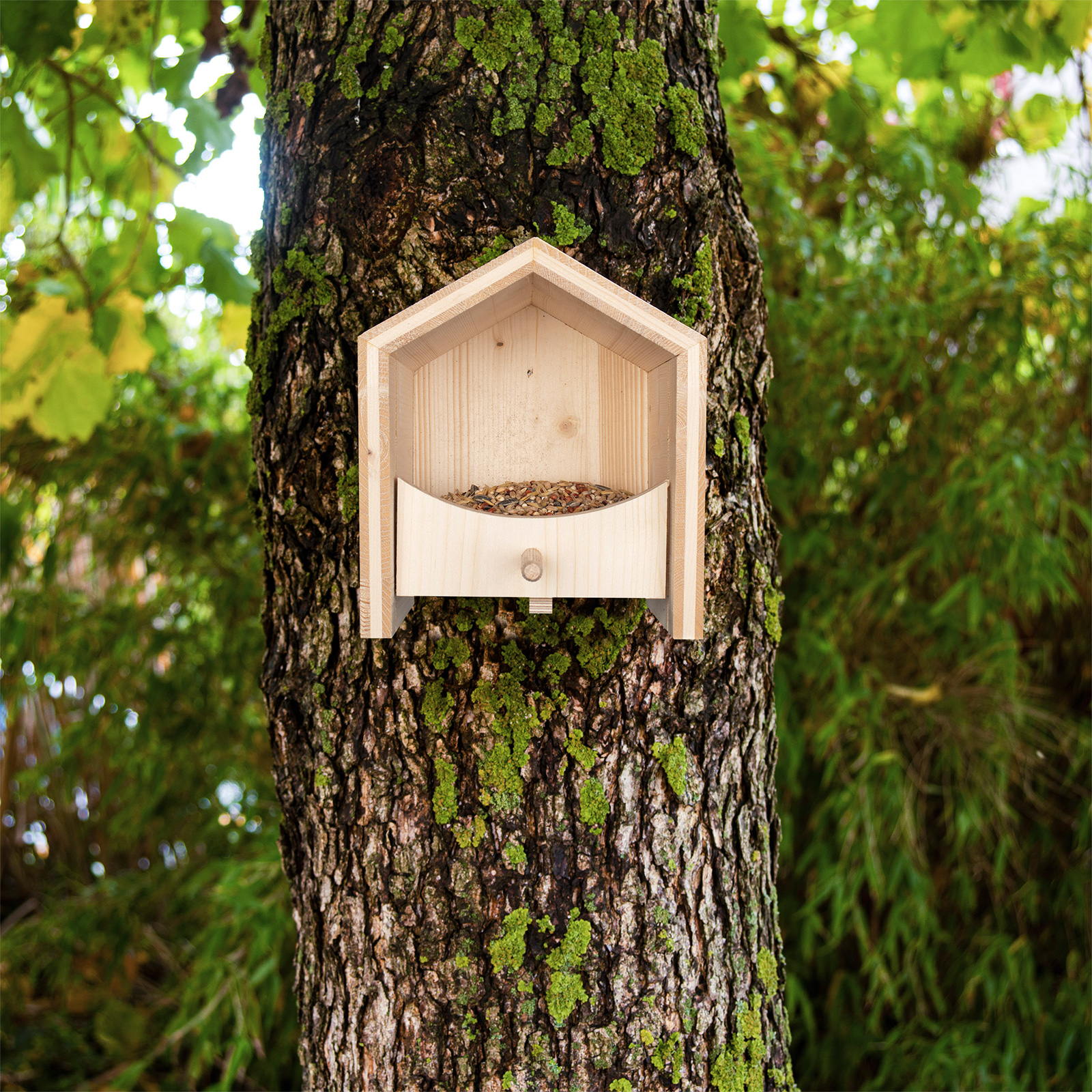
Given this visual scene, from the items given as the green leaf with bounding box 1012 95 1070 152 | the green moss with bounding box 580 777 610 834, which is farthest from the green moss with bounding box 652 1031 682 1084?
the green leaf with bounding box 1012 95 1070 152

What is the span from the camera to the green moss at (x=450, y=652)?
92 cm

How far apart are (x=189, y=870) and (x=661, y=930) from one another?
191 centimetres

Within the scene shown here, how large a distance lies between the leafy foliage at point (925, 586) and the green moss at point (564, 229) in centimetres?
89

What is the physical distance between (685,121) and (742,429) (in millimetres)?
347

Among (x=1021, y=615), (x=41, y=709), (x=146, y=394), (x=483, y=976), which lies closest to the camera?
(x=483, y=976)

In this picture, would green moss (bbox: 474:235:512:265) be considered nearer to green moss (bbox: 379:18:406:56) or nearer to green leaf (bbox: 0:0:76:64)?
green moss (bbox: 379:18:406:56)

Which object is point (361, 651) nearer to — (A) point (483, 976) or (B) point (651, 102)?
(A) point (483, 976)

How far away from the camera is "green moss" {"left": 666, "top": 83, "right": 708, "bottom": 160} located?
92 centimetres

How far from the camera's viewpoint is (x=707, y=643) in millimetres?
957

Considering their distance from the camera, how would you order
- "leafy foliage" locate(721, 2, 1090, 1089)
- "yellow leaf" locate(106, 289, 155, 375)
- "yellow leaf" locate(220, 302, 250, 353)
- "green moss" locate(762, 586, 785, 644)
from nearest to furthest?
1. "green moss" locate(762, 586, 785, 644)
2. "yellow leaf" locate(106, 289, 155, 375)
3. "leafy foliage" locate(721, 2, 1090, 1089)
4. "yellow leaf" locate(220, 302, 250, 353)

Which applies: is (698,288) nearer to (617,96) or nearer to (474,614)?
(617,96)

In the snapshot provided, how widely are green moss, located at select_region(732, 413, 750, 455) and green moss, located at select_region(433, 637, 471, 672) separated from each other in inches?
A: 15.6

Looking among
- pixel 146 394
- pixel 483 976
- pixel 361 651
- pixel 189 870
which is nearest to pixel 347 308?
pixel 361 651

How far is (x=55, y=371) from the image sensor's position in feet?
4.92
